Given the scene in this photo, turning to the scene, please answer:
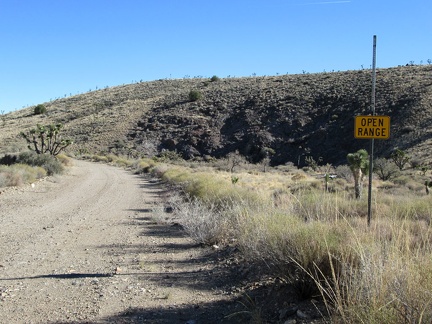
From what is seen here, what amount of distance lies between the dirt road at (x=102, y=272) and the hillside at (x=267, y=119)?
106 feet

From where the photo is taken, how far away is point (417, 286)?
3.44 metres

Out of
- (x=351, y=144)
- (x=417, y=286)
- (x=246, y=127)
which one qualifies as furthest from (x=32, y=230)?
(x=246, y=127)

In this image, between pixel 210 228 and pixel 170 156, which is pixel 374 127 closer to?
A: pixel 210 228

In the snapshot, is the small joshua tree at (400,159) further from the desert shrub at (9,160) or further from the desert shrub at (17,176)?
the desert shrub at (9,160)

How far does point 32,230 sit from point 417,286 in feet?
33.3

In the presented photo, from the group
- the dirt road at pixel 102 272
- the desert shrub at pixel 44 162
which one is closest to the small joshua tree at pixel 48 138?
the desert shrub at pixel 44 162

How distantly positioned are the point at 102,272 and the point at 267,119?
54458mm

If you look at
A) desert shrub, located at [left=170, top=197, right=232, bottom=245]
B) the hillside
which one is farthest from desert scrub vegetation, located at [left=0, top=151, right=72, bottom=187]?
the hillside

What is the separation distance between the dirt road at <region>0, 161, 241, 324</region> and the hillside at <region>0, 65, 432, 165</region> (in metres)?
32.3

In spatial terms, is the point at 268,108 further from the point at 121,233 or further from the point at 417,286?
the point at 417,286

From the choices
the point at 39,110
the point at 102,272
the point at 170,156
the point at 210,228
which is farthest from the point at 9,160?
the point at 39,110

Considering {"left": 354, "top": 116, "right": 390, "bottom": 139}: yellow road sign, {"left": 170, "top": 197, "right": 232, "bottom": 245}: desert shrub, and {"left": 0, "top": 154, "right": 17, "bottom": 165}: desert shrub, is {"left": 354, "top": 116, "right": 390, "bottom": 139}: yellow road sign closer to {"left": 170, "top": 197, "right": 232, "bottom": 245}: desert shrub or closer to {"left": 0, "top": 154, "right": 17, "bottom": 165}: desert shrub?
{"left": 170, "top": 197, "right": 232, "bottom": 245}: desert shrub

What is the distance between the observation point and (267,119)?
6047cm

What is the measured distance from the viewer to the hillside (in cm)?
4878
